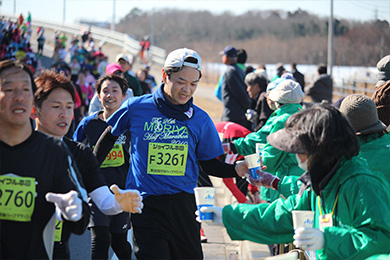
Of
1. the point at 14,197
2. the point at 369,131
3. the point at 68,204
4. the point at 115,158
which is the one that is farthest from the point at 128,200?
the point at 115,158

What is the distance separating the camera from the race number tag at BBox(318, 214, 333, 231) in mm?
3209

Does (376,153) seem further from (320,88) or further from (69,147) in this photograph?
(320,88)

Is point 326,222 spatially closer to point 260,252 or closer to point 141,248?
point 141,248

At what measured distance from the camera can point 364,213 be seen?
117 inches

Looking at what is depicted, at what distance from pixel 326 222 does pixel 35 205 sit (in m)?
1.57

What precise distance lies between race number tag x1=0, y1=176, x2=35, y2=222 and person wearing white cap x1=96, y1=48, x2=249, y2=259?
1.60m

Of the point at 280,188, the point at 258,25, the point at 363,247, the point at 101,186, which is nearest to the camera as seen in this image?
the point at 363,247

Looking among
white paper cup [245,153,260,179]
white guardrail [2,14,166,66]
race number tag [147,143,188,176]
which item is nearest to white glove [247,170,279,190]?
white paper cup [245,153,260,179]

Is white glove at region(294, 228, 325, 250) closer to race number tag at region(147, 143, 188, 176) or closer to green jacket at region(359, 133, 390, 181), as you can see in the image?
green jacket at region(359, 133, 390, 181)

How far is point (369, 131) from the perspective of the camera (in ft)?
14.8

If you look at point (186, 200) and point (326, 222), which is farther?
point (186, 200)

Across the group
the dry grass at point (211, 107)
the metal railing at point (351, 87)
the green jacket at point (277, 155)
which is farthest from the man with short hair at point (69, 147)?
the metal railing at point (351, 87)

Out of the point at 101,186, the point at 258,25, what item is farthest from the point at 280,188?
the point at 258,25

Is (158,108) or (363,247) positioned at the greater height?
(158,108)
